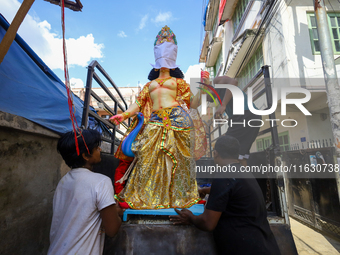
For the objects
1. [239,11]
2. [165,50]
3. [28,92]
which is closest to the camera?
[28,92]

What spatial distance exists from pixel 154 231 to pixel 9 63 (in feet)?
7.81

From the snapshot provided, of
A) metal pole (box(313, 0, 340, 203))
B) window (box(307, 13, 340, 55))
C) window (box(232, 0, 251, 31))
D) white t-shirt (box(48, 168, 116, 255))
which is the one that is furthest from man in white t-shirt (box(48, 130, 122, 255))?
window (box(232, 0, 251, 31))

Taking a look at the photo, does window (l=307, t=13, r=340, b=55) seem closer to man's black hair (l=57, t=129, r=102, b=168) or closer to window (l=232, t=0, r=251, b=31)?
window (l=232, t=0, r=251, b=31)

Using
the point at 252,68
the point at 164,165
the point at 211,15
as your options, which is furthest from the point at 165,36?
the point at 211,15

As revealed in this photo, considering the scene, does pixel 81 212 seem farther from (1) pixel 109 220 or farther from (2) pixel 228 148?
(2) pixel 228 148

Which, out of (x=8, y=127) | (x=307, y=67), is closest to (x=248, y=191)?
(x=8, y=127)

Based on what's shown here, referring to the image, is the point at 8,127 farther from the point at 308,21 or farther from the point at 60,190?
the point at 308,21

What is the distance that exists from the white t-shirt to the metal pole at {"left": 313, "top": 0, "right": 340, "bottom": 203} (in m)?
4.51

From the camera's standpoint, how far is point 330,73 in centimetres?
432

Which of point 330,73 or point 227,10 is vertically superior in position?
point 227,10

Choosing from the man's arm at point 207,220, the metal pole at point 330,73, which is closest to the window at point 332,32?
the metal pole at point 330,73

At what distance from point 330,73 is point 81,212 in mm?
5277

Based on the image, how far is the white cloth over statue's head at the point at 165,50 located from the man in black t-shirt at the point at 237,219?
1.63 meters

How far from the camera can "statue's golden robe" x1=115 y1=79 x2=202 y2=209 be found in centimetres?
205
